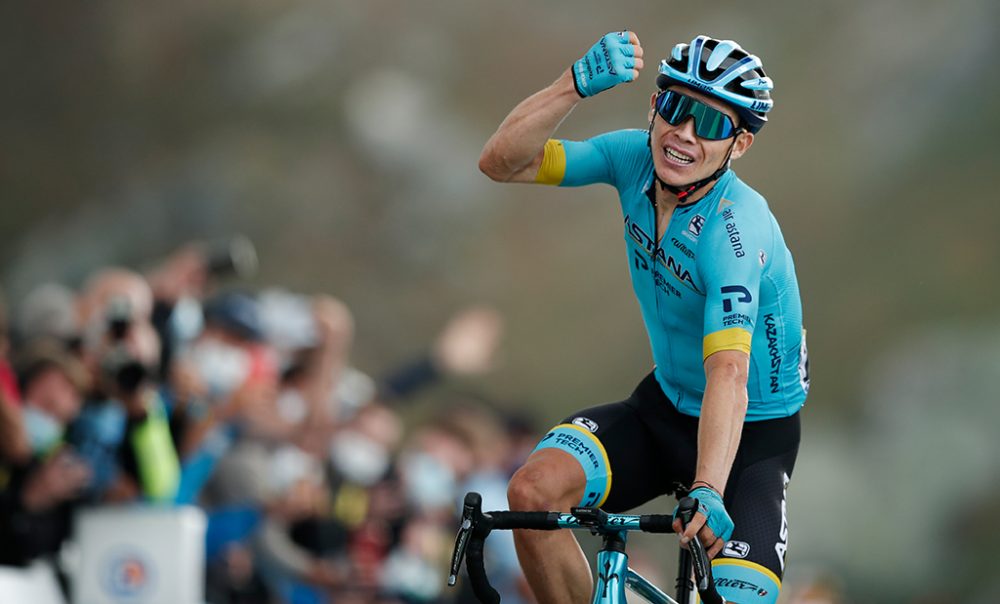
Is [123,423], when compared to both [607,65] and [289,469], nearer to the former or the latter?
[289,469]

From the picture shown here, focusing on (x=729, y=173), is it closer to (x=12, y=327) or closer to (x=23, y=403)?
(x=23, y=403)

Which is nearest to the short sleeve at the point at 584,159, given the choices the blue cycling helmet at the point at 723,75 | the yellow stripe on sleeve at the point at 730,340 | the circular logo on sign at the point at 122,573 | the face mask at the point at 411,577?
the blue cycling helmet at the point at 723,75

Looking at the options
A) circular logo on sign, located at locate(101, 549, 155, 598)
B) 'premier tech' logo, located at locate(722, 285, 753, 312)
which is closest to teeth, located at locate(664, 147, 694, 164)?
'premier tech' logo, located at locate(722, 285, 753, 312)

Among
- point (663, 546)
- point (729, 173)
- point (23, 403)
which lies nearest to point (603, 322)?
point (663, 546)

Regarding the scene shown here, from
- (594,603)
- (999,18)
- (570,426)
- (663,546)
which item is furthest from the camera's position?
(999,18)

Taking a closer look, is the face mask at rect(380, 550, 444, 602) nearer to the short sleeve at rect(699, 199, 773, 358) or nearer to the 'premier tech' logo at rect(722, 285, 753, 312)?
the short sleeve at rect(699, 199, 773, 358)

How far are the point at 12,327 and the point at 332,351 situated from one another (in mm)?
3316

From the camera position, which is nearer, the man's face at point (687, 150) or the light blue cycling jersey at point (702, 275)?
the light blue cycling jersey at point (702, 275)

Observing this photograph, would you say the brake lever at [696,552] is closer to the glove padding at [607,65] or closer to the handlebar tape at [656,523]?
the handlebar tape at [656,523]

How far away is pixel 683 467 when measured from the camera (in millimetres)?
5359

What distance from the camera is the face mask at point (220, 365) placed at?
401 inches

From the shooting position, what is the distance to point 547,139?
208 inches

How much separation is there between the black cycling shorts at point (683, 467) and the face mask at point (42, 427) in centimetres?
394

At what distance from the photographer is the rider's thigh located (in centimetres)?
492
